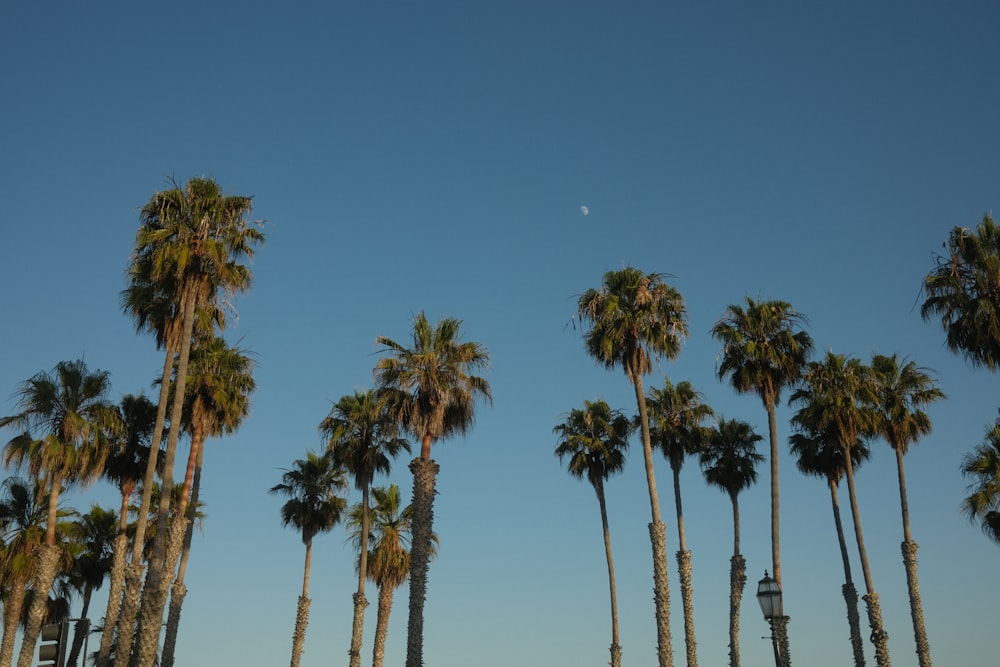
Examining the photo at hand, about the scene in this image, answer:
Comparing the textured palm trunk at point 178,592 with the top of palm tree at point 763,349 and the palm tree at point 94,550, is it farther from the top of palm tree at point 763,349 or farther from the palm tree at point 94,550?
the top of palm tree at point 763,349

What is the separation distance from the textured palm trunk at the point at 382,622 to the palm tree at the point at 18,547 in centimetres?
1754

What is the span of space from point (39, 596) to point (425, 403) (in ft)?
52.0

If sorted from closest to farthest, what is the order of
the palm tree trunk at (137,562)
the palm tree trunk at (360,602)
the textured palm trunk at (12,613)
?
the palm tree trunk at (137,562) → the textured palm trunk at (12,613) → the palm tree trunk at (360,602)

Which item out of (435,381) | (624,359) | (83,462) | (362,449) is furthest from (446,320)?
(83,462)

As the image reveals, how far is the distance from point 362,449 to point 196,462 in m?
7.91

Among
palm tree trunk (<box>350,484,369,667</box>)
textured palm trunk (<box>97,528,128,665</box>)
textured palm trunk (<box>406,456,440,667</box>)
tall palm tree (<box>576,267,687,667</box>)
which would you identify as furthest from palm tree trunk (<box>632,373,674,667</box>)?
textured palm trunk (<box>97,528,128,665</box>)

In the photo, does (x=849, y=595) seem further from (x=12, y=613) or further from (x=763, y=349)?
(x=12, y=613)

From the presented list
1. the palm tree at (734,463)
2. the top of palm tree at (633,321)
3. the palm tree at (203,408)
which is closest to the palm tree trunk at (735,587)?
the palm tree at (734,463)

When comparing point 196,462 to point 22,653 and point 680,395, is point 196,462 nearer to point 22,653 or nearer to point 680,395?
point 22,653

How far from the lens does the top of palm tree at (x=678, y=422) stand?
149 feet

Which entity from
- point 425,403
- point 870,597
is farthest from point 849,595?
point 425,403

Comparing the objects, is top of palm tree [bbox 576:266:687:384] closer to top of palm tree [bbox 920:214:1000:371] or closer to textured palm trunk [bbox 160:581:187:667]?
top of palm tree [bbox 920:214:1000:371]

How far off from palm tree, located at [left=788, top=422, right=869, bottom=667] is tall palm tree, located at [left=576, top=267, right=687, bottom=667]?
11.9 m

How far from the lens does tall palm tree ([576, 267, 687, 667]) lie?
1372 inches
